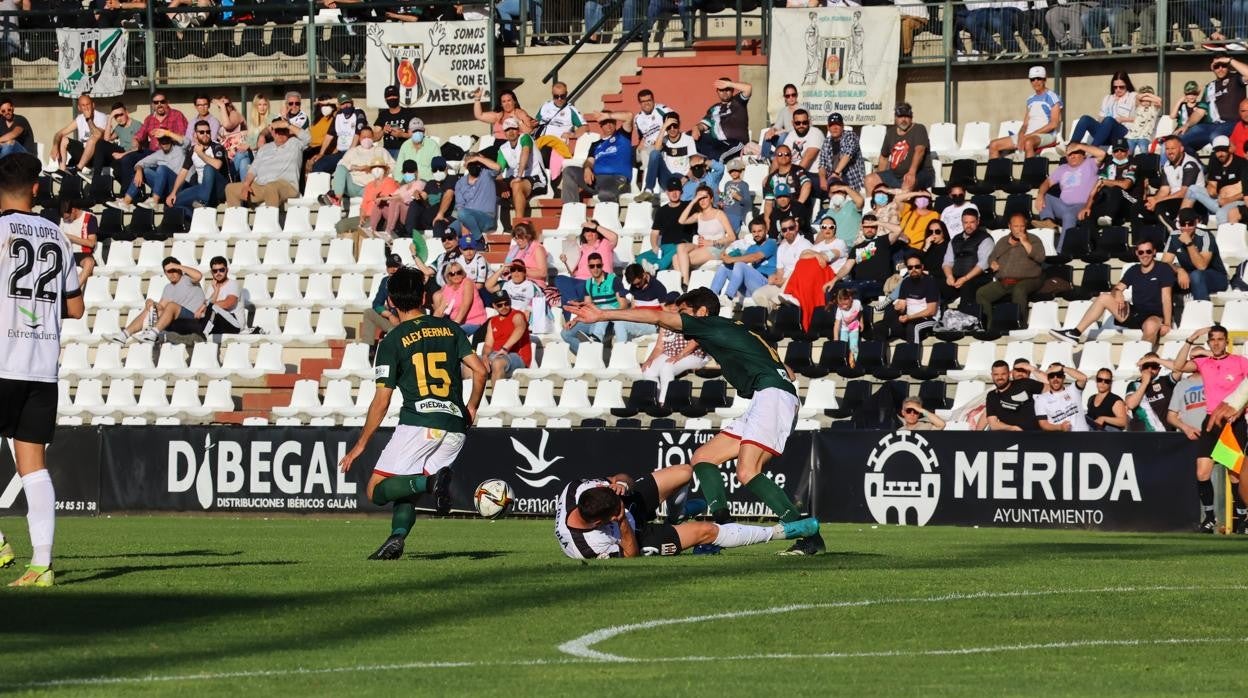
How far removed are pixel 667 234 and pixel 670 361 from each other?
264 centimetres

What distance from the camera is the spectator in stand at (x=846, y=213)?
25984 mm

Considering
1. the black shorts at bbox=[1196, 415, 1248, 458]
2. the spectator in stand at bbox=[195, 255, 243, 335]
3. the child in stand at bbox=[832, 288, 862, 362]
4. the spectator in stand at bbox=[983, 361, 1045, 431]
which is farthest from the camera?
the spectator in stand at bbox=[195, 255, 243, 335]

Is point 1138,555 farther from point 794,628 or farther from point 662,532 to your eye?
point 794,628

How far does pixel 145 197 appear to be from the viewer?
31.4 metres

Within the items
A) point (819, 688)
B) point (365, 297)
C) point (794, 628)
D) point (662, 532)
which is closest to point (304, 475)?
point (365, 297)

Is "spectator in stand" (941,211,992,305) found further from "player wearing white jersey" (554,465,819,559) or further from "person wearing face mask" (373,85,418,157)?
"player wearing white jersey" (554,465,819,559)

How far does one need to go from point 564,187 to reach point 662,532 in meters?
15.8

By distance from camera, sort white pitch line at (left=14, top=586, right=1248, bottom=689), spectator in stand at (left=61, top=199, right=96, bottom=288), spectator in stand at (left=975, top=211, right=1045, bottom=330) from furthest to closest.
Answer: spectator in stand at (left=61, top=199, right=96, bottom=288) → spectator in stand at (left=975, top=211, right=1045, bottom=330) → white pitch line at (left=14, top=586, right=1248, bottom=689)

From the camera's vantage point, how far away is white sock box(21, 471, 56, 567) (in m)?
10.7

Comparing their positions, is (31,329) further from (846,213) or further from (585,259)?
(846,213)

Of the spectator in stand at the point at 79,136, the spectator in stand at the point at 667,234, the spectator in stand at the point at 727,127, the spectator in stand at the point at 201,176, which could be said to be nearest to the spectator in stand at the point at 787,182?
the spectator in stand at the point at 667,234

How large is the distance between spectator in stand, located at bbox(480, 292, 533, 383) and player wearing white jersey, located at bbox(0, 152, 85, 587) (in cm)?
1479

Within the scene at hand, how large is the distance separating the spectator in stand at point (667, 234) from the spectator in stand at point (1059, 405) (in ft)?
19.7

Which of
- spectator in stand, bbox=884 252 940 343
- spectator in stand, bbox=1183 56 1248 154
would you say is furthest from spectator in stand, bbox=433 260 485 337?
spectator in stand, bbox=1183 56 1248 154
